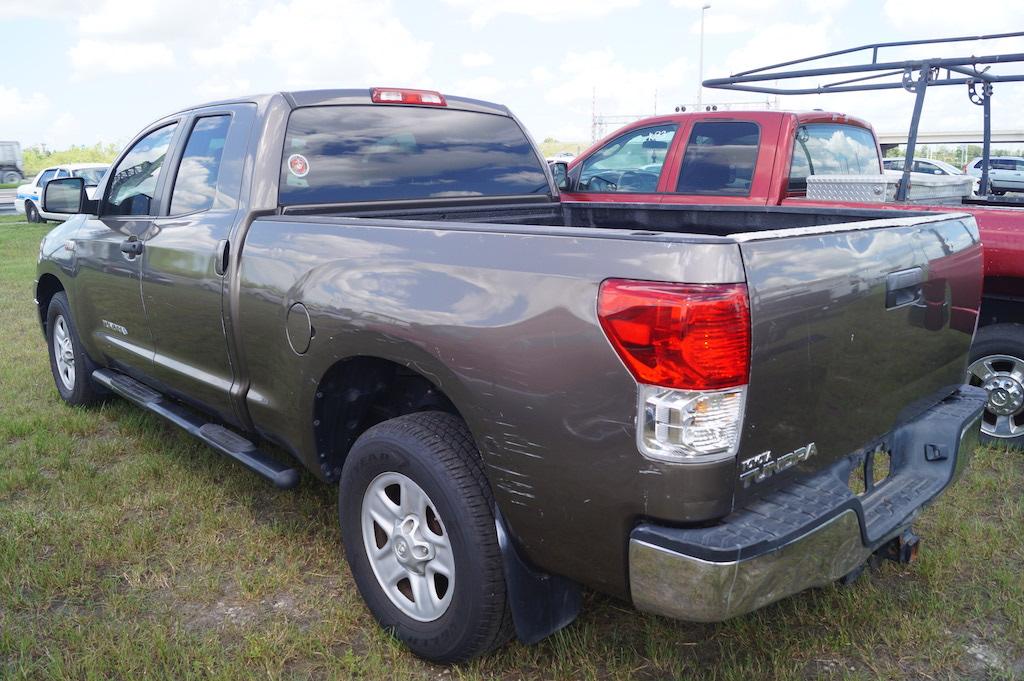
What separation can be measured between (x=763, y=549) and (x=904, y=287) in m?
0.99

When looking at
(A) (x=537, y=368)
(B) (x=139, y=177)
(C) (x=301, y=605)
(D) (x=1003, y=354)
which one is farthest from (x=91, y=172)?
(A) (x=537, y=368)

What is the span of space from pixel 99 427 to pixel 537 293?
3.86 m

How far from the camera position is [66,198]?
178 inches

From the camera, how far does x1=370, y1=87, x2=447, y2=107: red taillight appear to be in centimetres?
373

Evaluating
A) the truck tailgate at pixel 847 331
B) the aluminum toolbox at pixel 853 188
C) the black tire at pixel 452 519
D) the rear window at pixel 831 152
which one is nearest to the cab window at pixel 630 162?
the rear window at pixel 831 152

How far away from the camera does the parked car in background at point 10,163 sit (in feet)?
142

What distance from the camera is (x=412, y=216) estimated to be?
3711 mm

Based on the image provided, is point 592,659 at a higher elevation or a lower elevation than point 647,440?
lower

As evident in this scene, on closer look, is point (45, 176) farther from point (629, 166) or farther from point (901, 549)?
point (901, 549)

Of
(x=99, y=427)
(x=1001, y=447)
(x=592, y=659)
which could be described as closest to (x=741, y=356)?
(x=592, y=659)

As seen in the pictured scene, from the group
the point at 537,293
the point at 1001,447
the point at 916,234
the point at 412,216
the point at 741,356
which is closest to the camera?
the point at 741,356

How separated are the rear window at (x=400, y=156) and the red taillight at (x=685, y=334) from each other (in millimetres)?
1902

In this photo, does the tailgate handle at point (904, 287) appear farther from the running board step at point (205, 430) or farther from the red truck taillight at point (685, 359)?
the running board step at point (205, 430)

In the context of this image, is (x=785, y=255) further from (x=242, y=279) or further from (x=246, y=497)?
(x=246, y=497)
